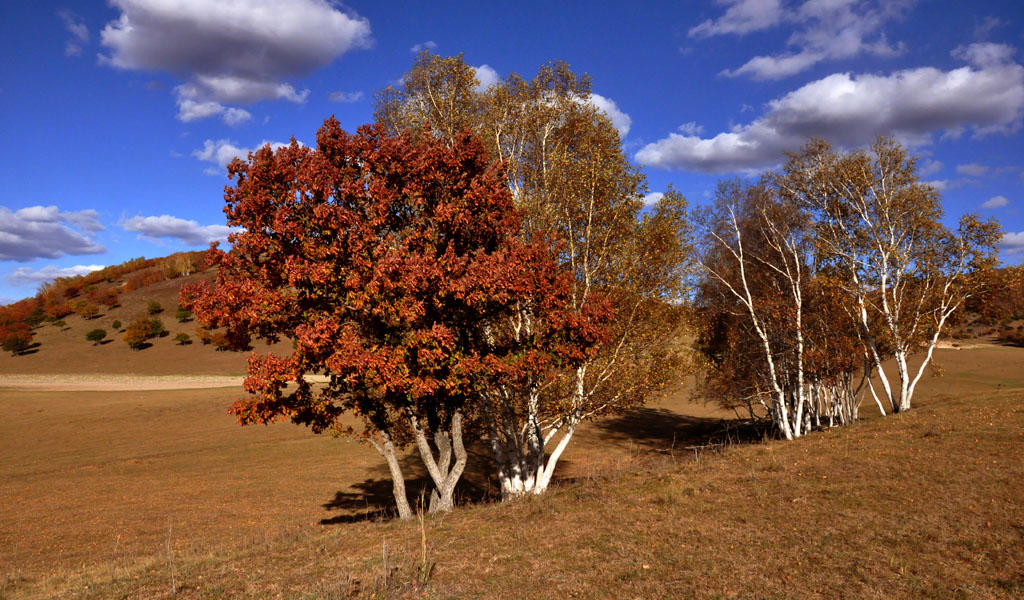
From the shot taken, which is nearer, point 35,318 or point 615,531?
point 615,531

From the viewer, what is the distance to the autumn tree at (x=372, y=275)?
12.2 m

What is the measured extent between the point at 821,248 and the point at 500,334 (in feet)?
59.5

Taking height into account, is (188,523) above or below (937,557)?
below

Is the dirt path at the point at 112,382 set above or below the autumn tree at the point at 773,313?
below

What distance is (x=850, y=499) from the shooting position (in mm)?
12719

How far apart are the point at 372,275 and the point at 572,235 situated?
977 cm

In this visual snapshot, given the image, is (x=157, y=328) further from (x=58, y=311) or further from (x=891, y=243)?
(x=891, y=243)

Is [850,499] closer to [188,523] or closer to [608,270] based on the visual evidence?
[608,270]

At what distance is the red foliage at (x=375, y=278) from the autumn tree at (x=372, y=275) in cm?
4

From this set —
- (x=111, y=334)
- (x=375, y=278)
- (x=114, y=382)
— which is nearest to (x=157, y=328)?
(x=111, y=334)

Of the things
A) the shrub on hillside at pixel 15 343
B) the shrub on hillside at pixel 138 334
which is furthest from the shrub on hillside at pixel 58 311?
the shrub on hillside at pixel 138 334

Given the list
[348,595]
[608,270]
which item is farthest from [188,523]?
[608,270]

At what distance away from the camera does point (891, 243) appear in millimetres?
27453

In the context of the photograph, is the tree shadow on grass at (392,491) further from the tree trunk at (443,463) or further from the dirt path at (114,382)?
the dirt path at (114,382)
